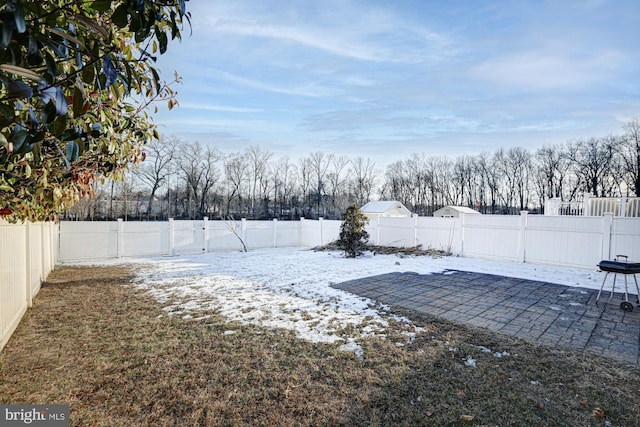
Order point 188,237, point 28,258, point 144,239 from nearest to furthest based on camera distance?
1. point 28,258
2. point 144,239
3. point 188,237

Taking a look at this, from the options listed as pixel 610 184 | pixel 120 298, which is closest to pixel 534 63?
pixel 120 298

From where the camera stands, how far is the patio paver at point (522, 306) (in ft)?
12.2

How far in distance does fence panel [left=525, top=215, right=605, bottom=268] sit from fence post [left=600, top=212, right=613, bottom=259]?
0.03m

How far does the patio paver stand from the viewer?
373 cm

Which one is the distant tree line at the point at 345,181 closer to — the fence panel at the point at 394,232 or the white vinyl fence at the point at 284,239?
the fence panel at the point at 394,232

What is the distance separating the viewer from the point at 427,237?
11391 millimetres

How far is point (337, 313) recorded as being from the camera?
4613 millimetres

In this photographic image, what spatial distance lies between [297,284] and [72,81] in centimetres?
583

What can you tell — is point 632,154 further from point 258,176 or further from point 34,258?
point 34,258

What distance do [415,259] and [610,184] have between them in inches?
1246

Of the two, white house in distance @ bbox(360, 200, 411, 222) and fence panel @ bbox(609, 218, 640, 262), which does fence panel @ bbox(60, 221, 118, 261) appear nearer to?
fence panel @ bbox(609, 218, 640, 262)

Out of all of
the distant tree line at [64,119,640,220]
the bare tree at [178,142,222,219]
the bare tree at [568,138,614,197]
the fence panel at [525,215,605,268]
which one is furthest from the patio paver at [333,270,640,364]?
the bare tree at [568,138,614,197]

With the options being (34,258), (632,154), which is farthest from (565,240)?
(632,154)

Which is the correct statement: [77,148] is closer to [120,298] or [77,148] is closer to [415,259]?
[120,298]
